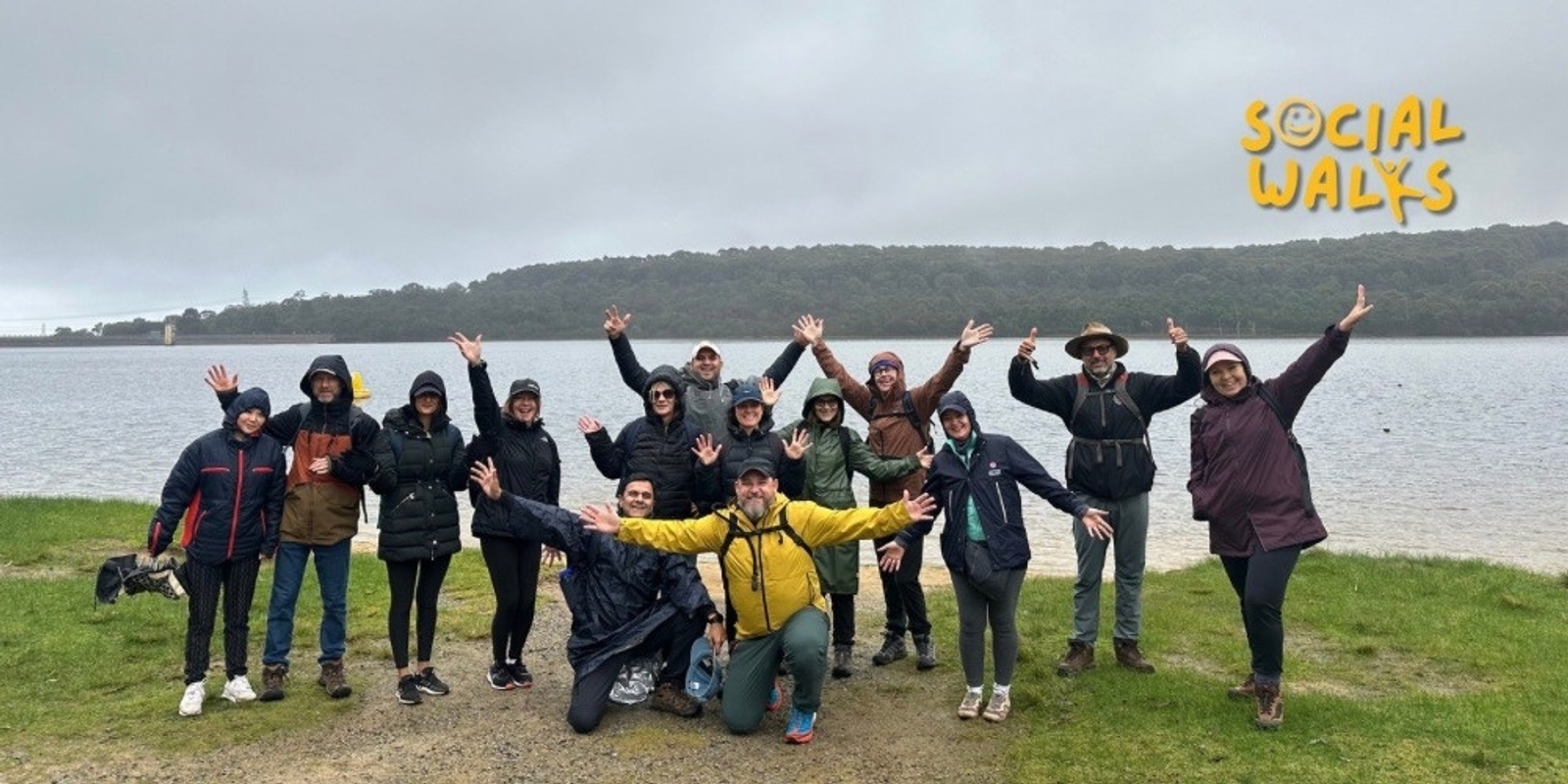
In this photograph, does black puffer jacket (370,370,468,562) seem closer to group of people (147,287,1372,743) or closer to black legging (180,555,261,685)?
group of people (147,287,1372,743)

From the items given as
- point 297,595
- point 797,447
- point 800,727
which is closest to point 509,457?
point 297,595

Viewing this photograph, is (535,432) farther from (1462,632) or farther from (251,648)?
(1462,632)

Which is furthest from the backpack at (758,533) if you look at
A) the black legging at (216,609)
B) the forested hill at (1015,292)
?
the forested hill at (1015,292)

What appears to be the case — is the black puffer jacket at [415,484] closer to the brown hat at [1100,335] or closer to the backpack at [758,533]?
the backpack at [758,533]

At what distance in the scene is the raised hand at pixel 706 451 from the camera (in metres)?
6.82

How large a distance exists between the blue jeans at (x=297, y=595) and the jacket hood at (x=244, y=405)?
0.90m

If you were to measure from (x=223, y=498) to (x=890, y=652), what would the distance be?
4.92 meters

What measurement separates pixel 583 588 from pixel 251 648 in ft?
11.6

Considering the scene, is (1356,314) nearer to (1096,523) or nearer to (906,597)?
(1096,523)

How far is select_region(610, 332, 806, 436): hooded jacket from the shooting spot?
7457mm

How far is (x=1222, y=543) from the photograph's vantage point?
20.7 ft

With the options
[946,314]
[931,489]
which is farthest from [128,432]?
[946,314]

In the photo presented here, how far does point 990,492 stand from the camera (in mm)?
6406

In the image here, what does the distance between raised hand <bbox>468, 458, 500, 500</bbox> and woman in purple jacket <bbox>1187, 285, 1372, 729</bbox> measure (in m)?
4.61
